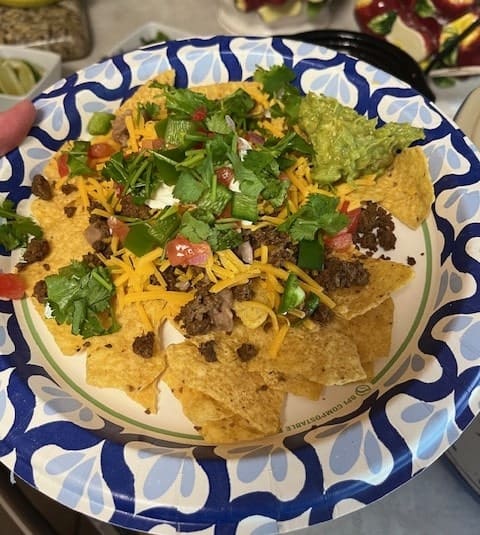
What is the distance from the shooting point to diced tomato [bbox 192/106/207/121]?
191 centimetres

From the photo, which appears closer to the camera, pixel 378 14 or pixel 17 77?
pixel 17 77

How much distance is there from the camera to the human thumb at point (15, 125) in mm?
1929

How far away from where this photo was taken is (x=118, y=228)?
177 centimetres

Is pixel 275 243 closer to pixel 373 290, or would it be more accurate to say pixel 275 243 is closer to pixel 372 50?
pixel 373 290

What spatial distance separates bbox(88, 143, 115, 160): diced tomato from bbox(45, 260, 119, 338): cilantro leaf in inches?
19.4

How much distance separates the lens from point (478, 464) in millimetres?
1546

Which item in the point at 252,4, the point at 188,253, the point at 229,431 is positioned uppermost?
the point at 252,4

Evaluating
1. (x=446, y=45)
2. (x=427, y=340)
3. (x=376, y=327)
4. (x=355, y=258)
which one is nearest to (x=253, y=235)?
(x=355, y=258)

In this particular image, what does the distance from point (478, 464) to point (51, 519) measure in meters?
1.17

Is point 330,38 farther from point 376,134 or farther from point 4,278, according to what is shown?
point 4,278

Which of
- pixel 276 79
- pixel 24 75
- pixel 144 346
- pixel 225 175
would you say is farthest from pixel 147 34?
pixel 144 346

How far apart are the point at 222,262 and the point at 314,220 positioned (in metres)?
0.29

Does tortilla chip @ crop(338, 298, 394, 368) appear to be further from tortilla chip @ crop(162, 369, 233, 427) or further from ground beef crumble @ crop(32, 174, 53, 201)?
ground beef crumble @ crop(32, 174, 53, 201)

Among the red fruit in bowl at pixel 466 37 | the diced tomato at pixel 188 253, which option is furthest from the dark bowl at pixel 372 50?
the diced tomato at pixel 188 253
